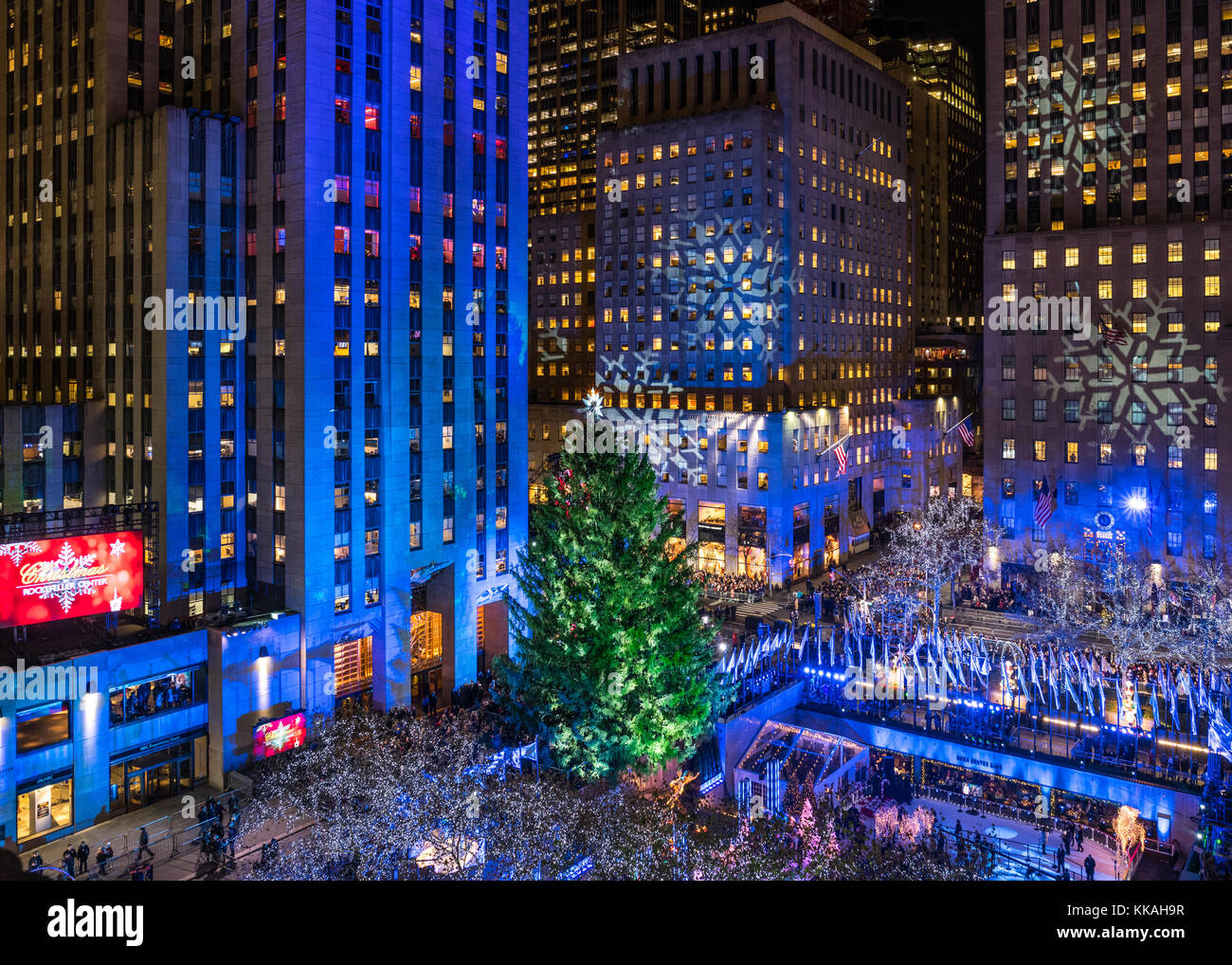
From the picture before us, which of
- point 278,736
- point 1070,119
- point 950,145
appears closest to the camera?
point 278,736

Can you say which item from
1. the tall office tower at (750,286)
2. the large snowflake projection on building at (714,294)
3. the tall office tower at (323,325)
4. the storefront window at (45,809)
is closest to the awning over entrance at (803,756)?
the tall office tower at (323,325)

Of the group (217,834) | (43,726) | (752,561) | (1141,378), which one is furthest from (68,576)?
(1141,378)

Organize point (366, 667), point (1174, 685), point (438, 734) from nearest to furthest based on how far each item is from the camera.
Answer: point (438, 734)
point (1174, 685)
point (366, 667)

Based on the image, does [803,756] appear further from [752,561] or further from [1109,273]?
[1109,273]

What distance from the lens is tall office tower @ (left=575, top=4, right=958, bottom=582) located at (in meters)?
81.1

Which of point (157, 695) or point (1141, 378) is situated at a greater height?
point (1141, 378)

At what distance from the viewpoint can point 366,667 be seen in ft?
172

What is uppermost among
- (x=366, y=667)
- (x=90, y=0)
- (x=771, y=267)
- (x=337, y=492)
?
(x=90, y=0)

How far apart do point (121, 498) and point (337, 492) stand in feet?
63.8

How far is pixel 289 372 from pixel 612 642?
26349 mm

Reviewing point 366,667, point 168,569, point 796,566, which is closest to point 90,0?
point 168,569

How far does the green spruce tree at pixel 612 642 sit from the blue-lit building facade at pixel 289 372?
60.2 ft

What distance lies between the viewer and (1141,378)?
71375 mm
